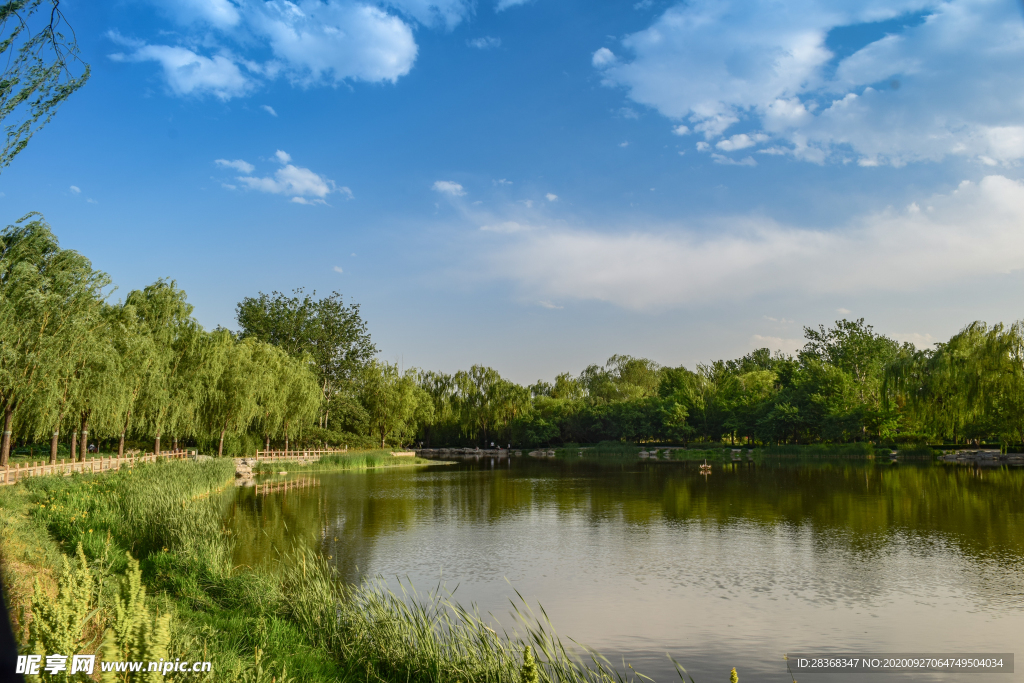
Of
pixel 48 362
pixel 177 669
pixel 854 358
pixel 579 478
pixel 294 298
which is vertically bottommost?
pixel 579 478

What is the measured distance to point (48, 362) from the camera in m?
20.0

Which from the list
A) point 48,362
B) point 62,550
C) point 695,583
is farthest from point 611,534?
point 48,362

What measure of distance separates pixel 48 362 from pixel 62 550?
11.4 m

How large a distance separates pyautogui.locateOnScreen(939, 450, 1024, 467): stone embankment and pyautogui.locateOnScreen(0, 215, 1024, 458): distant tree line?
1.25m

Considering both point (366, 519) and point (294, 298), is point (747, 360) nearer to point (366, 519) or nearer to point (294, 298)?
point (294, 298)

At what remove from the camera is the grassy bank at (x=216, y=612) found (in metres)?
5.25

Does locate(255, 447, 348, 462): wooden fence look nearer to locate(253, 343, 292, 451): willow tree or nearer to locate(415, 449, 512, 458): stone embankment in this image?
locate(253, 343, 292, 451): willow tree

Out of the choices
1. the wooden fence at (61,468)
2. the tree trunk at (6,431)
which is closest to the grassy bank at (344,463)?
the wooden fence at (61,468)

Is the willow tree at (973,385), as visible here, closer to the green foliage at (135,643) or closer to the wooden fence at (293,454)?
the wooden fence at (293,454)

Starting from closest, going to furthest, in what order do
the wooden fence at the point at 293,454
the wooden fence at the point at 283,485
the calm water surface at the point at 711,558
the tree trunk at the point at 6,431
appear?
1. the calm water surface at the point at 711,558
2. the tree trunk at the point at 6,431
3. the wooden fence at the point at 283,485
4. the wooden fence at the point at 293,454

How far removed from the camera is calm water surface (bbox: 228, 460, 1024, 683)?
9711 mm

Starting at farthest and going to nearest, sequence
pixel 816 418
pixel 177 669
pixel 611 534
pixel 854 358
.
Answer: pixel 854 358
pixel 816 418
pixel 611 534
pixel 177 669

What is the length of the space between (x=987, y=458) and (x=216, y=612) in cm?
4633

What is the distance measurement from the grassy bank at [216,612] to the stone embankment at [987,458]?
41.2 m
